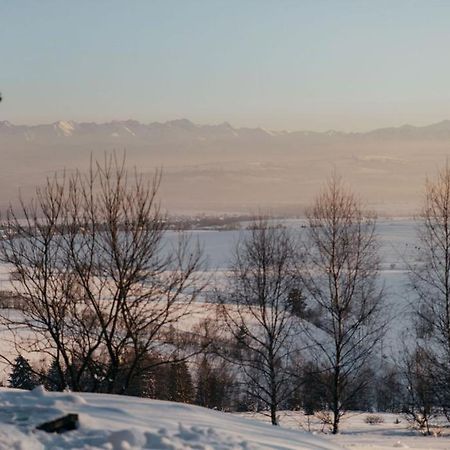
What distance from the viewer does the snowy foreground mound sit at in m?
6.16

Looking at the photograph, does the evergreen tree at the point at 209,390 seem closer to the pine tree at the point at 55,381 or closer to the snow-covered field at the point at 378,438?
the snow-covered field at the point at 378,438

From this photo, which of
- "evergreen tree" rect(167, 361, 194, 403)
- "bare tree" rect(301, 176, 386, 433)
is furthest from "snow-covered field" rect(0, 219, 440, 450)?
"evergreen tree" rect(167, 361, 194, 403)

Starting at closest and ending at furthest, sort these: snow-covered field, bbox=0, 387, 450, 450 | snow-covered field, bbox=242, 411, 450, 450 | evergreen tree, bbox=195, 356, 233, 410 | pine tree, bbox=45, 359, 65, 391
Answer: snow-covered field, bbox=0, 387, 450, 450 → pine tree, bbox=45, 359, 65, 391 → snow-covered field, bbox=242, 411, 450, 450 → evergreen tree, bbox=195, 356, 233, 410

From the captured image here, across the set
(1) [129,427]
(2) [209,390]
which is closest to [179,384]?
(2) [209,390]

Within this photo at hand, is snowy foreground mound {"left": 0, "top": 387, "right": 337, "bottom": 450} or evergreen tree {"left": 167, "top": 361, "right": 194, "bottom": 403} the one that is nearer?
snowy foreground mound {"left": 0, "top": 387, "right": 337, "bottom": 450}

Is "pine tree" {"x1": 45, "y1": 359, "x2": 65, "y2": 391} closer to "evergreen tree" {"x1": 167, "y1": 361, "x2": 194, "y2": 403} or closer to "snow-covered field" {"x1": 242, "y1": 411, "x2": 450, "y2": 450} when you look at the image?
"snow-covered field" {"x1": 242, "y1": 411, "x2": 450, "y2": 450}

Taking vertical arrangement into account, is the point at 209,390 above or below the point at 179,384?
below

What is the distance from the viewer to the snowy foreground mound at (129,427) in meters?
6.16

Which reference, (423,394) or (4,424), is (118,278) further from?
(423,394)

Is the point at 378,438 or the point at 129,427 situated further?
the point at 378,438

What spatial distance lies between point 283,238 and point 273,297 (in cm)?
177

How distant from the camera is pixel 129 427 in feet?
21.4

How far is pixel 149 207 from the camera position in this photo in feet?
42.4

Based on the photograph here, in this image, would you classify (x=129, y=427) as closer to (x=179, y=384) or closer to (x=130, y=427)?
(x=130, y=427)
